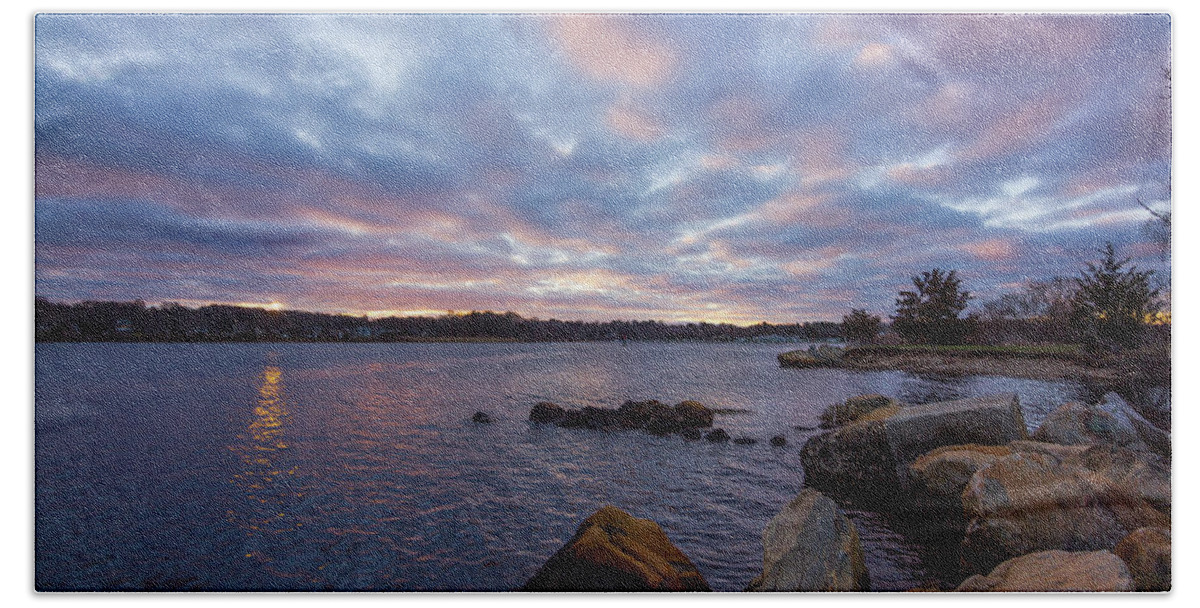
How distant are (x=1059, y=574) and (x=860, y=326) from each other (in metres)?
2.63

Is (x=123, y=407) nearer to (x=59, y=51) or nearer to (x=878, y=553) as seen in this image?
(x=59, y=51)

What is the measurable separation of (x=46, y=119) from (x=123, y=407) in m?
2.64

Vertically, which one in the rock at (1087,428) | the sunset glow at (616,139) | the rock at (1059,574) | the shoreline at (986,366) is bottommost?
the rock at (1059,574)

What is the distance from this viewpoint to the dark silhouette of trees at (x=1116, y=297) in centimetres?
416

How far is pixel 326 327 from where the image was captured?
5941 millimetres

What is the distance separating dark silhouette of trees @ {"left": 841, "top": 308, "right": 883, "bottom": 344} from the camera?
511cm

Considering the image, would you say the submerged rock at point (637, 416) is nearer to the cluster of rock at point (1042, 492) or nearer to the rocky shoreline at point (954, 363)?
the rocky shoreline at point (954, 363)

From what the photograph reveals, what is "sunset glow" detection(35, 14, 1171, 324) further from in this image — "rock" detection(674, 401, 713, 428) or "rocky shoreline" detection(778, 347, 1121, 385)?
"rock" detection(674, 401, 713, 428)

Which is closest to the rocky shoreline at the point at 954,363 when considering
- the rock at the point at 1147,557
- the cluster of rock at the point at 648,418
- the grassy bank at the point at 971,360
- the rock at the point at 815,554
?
the grassy bank at the point at 971,360

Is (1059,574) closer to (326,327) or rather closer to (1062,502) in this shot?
(1062,502)

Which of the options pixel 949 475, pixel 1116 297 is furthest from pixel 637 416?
pixel 1116 297

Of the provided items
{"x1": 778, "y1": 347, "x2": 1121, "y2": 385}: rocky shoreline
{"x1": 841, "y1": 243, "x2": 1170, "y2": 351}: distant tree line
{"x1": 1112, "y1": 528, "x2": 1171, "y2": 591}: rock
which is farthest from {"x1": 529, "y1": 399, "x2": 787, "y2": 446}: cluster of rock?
{"x1": 1112, "y1": 528, "x2": 1171, "y2": 591}: rock

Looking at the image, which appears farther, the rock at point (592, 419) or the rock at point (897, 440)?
the rock at point (592, 419)

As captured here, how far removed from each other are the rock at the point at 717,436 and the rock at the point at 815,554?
5.17 metres
